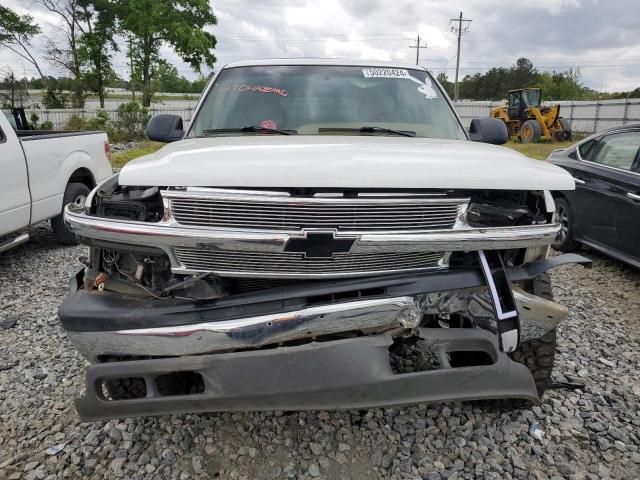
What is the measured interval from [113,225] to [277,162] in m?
0.72

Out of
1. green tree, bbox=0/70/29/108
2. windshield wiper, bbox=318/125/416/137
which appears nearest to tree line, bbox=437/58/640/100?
green tree, bbox=0/70/29/108

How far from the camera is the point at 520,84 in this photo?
6606 centimetres

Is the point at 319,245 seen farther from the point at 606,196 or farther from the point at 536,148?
the point at 536,148

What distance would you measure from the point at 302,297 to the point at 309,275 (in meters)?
0.10

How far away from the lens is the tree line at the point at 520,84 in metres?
56.2

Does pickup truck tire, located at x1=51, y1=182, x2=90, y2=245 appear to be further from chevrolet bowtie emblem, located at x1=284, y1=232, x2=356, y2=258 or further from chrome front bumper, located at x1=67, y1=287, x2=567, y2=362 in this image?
chevrolet bowtie emblem, located at x1=284, y1=232, x2=356, y2=258

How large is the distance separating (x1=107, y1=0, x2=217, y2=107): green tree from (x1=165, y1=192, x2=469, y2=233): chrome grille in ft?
113

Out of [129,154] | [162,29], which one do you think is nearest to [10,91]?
[129,154]

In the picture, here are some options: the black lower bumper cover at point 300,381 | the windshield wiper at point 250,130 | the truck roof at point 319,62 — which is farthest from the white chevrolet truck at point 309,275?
the truck roof at point 319,62

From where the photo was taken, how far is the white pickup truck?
485 centimetres

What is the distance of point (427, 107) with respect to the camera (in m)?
3.74

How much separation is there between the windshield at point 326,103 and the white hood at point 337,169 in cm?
100

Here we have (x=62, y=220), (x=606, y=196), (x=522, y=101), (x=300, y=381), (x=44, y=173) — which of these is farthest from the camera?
(x=522, y=101)

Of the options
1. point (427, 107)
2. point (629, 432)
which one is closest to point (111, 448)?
point (629, 432)
